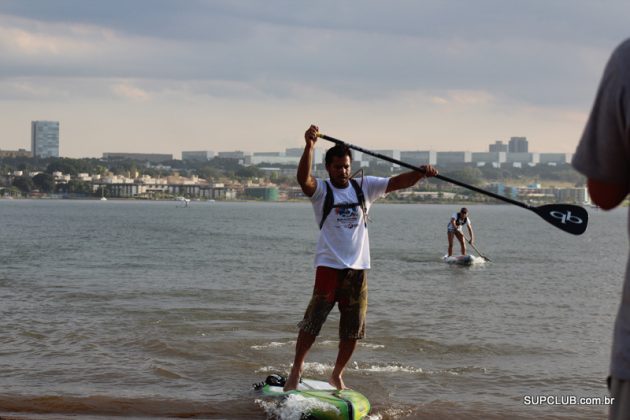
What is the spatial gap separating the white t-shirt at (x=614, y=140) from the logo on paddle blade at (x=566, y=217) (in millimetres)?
3270

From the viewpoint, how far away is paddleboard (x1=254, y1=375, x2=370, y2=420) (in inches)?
286

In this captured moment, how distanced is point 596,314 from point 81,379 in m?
10.7

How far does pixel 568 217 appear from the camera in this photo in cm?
633

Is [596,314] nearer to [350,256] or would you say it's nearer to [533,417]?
[533,417]

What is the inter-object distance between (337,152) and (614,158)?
182 inches

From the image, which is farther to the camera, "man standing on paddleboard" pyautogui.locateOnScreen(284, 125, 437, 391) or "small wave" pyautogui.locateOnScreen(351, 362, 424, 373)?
"small wave" pyautogui.locateOnScreen(351, 362, 424, 373)

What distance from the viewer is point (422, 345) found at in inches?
488

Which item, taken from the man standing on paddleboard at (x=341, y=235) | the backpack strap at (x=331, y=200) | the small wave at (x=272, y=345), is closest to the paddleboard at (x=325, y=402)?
the man standing on paddleboard at (x=341, y=235)

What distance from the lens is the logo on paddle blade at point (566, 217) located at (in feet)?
20.6

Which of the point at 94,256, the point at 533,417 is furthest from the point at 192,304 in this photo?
the point at 94,256

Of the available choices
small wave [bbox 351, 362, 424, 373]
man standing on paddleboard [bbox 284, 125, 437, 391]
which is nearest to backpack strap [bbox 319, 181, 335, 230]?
man standing on paddleboard [bbox 284, 125, 437, 391]

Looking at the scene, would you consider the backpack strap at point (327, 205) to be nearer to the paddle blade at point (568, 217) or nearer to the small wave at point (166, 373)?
the paddle blade at point (568, 217)

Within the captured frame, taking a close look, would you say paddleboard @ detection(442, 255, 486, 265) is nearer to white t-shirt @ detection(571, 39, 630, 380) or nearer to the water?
the water

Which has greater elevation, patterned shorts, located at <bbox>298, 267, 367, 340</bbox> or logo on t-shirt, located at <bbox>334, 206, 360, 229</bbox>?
logo on t-shirt, located at <bbox>334, 206, 360, 229</bbox>
